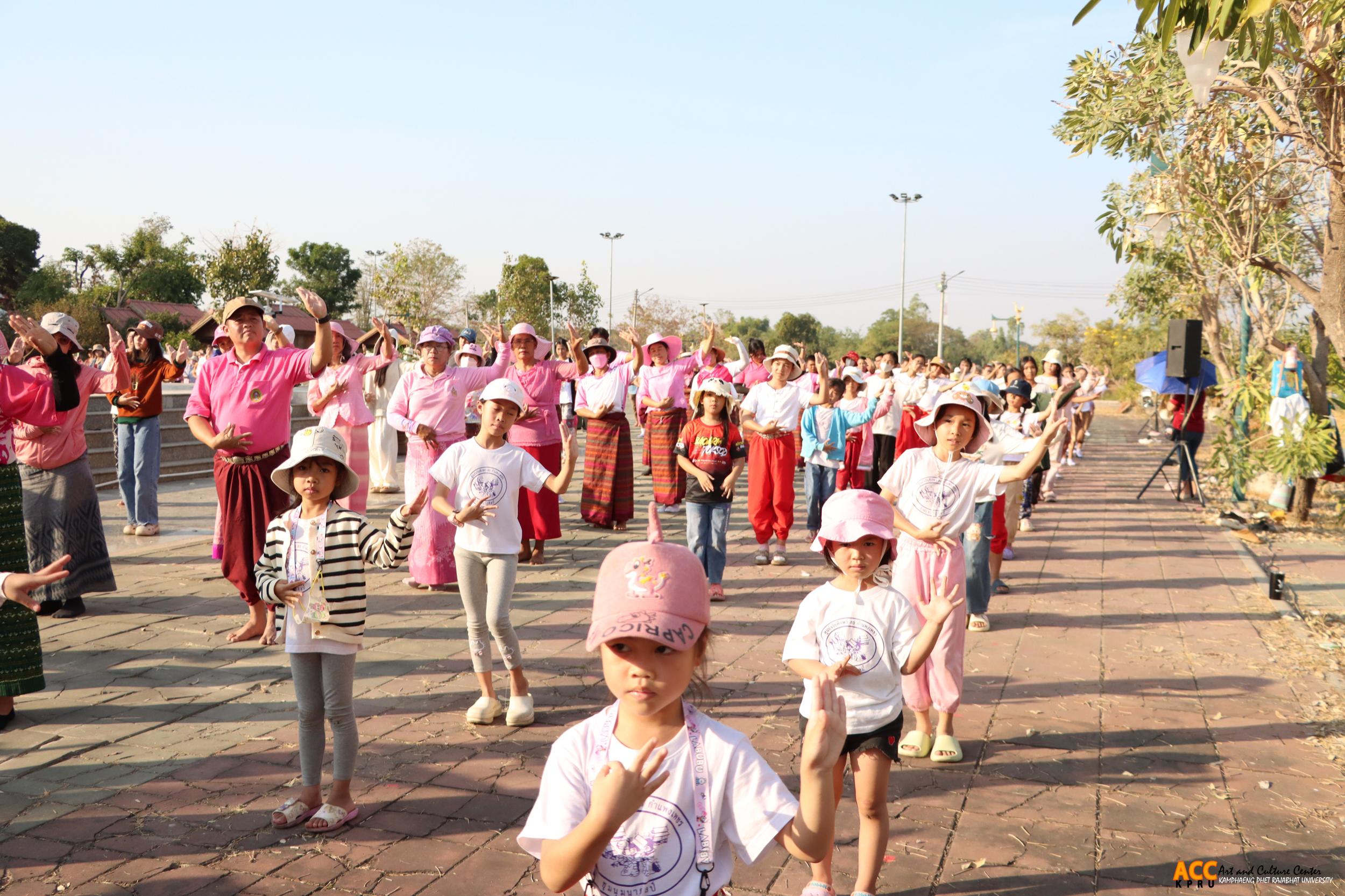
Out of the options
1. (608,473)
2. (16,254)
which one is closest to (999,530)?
(608,473)

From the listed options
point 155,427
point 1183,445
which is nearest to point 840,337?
point 1183,445

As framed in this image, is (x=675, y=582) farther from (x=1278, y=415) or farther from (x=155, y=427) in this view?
(x=1278, y=415)

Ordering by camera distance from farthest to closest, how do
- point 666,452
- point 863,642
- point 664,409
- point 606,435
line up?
point 606,435, point 664,409, point 666,452, point 863,642

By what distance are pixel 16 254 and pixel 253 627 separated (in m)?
60.6

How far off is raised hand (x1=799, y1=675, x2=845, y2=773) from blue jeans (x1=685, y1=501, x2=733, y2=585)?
237 inches

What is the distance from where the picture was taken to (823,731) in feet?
6.38

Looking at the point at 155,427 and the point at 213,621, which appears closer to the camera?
the point at 213,621

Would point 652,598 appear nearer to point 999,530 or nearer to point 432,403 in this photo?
point 432,403

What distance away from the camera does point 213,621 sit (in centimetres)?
727

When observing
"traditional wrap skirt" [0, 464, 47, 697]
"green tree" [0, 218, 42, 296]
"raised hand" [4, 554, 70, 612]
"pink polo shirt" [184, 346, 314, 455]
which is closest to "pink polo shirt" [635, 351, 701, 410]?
"pink polo shirt" [184, 346, 314, 455]

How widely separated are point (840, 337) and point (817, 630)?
3614 inches

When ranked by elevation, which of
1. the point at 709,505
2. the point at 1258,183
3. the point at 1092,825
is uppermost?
the point at 1258,183

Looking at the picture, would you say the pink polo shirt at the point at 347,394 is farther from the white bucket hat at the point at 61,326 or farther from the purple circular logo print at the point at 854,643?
the purple circular logo print at the point at 854,643

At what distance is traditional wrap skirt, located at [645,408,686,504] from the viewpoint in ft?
32.5
